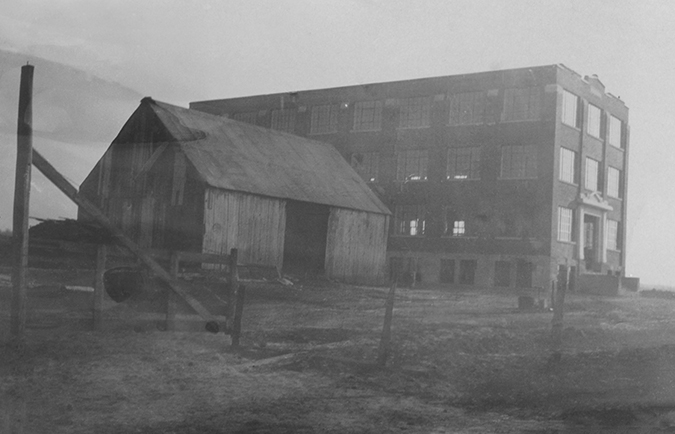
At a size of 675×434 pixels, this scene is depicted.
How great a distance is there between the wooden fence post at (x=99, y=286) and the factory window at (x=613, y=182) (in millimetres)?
37678

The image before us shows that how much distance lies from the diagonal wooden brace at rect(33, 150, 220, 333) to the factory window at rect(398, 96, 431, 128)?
3120 centimetres

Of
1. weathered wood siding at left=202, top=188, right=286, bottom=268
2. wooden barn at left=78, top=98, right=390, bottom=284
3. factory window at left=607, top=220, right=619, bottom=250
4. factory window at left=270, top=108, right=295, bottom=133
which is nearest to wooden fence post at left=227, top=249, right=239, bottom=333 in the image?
wooden barn at left=78, top=98, right=390, bottom=284

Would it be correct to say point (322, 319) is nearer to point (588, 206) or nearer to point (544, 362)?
point (544, 362)

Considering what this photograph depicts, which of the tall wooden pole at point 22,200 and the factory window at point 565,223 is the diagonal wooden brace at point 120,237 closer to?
the tall wooden pole at point 22,200

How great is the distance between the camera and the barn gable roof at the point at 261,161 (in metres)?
23.3

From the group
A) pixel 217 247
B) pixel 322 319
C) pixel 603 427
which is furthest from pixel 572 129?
pixel 603 427

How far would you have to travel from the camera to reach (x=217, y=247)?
2414 cm

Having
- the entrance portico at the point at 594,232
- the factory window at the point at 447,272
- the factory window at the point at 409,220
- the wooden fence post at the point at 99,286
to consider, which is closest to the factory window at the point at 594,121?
the entrance portico at the point at 594,232

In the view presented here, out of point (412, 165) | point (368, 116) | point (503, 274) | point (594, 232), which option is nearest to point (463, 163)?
point (412, 165)

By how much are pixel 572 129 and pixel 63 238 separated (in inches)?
1315

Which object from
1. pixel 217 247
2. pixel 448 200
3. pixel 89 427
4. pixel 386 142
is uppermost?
pixel 386 142

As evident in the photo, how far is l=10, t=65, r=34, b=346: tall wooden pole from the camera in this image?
997 cm

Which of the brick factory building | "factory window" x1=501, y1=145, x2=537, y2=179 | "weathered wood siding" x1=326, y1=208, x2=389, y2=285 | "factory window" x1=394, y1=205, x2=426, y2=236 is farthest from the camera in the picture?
"factory window" x1=394, y1=205, x2=426, y2=236

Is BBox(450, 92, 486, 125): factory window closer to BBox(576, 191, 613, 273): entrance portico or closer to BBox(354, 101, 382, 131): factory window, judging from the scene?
BBox(354, 101, 382, 131): factory window
